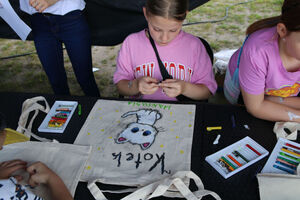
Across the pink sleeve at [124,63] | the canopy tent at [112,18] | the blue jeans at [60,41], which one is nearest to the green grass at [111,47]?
the canopy tent at [112,18]

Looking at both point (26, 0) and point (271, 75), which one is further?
point (26, 0)

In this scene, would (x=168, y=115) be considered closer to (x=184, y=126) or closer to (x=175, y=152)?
(x=184, y=126)

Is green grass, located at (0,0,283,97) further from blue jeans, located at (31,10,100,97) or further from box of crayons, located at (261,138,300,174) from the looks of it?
box of crayons, located at (261,138,300,174)

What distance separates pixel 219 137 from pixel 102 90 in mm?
1719

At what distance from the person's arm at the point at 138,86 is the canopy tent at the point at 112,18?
0.77 m

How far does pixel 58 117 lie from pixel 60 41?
0.75m

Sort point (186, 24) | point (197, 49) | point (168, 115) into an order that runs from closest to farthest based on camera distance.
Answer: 1. point (168, 115)
2. point (197, 49)
3. point (186, 24)

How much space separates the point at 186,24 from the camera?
3.38 metres

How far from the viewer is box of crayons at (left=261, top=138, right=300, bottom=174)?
2.38 ft

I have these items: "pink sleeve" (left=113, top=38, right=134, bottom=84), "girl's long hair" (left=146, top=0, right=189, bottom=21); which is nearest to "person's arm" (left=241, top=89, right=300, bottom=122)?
"girl's long hair" (left=146, top=0, right=189, bottom=21)

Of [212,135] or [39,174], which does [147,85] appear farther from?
[39,174]

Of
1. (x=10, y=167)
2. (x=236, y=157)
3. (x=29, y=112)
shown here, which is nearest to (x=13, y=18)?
(x=29, y=112)

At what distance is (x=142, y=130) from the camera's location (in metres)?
0.90

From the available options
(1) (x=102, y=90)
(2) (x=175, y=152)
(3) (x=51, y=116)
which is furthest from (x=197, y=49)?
(1) (x=102, y=90)
